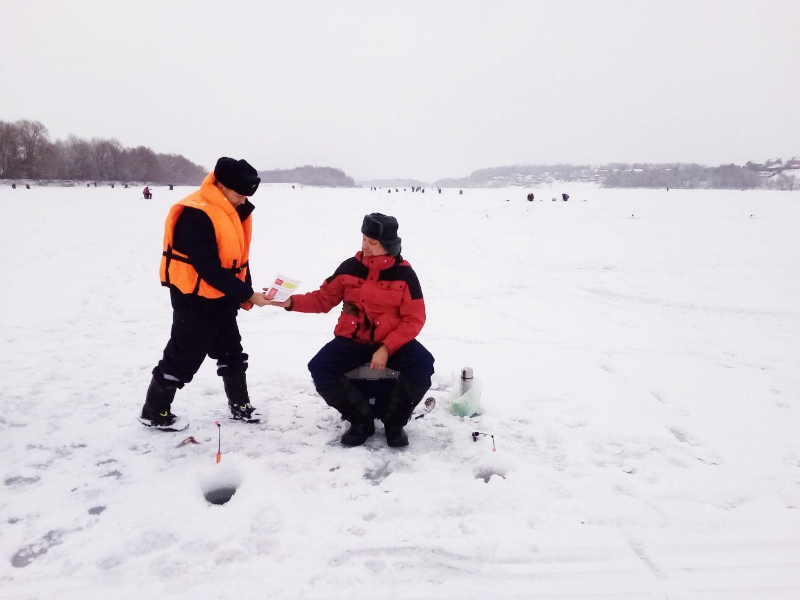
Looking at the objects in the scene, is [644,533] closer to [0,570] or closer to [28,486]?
[0,570]

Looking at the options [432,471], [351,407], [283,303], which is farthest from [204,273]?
[432,471]

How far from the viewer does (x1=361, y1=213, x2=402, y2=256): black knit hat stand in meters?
3.53

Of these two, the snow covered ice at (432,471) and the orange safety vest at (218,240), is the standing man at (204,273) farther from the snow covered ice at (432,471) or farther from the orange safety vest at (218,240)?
the snow covered ice at (432,471)

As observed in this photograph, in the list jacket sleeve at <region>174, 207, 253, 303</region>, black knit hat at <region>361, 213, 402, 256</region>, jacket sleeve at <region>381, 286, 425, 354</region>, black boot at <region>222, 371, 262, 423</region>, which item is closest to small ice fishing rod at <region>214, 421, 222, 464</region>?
black boot at <region>222, 371, 262, 423</region>

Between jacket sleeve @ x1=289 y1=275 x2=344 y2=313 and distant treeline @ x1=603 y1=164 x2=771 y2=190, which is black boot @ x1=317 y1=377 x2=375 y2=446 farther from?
distant treeline @ x1=603 y1=164 x2=771 y2=190

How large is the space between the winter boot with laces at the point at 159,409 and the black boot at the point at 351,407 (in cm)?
122

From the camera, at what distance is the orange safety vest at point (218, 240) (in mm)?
3391

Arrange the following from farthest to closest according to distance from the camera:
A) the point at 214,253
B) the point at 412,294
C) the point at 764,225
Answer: the point at 764,225, the point at 412,294, the point at 214,253

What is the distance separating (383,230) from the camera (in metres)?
3.53

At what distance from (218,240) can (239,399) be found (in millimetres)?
1391

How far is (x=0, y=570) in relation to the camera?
2406 millimetres

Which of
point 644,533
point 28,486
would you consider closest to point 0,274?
point 28,486

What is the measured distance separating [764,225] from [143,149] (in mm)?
126089

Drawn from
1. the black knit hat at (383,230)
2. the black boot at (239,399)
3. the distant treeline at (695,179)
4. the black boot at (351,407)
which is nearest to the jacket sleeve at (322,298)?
the black knit hat at (383,230)
